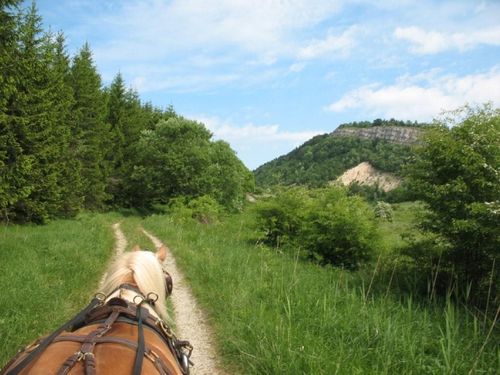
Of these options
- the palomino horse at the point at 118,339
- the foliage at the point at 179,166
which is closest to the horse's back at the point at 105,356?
the palomino horse at the point at 118,339

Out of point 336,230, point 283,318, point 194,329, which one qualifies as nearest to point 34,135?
point 336,230

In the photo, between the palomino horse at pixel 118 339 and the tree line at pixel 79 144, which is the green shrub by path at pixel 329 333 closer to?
the palomino horse at pixel 118 339

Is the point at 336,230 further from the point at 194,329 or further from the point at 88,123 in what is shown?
the point at 88,123

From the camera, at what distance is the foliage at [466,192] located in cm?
888

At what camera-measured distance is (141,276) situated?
10.7 ft

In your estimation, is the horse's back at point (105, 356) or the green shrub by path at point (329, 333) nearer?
the horse's back at point (105, 356)

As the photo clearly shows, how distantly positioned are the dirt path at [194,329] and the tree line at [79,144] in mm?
9297

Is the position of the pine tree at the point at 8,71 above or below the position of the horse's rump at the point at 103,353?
above

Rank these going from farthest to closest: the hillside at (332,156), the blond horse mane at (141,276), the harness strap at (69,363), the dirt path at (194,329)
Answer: the hillside at (332,156) → the dirt path at (194,329) → the blond horse mane at (141,276) → the harness strap at (69,363)

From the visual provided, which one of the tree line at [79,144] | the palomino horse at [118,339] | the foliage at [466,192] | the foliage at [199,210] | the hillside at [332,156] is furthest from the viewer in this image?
the hillside at [332,156]

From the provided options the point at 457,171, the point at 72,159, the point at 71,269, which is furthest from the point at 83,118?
the point at 457,171

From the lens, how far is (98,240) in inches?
522

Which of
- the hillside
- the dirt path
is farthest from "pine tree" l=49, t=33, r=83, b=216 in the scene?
the hillside

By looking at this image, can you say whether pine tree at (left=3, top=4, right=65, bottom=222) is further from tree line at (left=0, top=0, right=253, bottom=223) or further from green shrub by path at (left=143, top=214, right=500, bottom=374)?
green shrub by path at (left=143, top=214, right=500, bottom=374)
